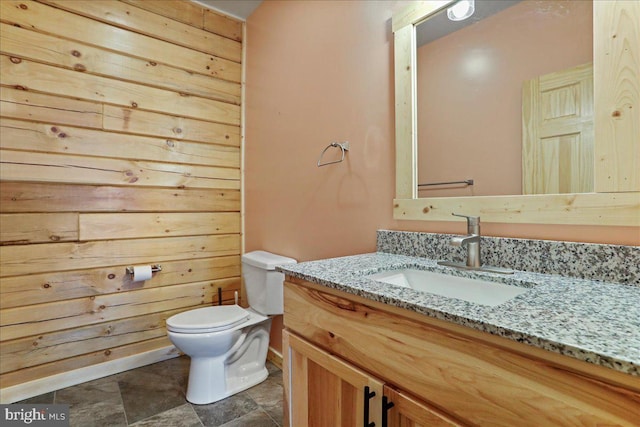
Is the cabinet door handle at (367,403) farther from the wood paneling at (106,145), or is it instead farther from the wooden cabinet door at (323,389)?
the wood paneling at (106,145)

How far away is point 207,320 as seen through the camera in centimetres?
182

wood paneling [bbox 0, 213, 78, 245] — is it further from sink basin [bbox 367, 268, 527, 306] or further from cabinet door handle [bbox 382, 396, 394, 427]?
cabinet door handle [bbox 382, 396, 394, 427]

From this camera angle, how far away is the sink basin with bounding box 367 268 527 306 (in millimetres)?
982

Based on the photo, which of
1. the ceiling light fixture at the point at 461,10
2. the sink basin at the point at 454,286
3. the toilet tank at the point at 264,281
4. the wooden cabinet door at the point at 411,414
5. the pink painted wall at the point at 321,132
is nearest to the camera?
the wooden cabinet door at the point at 411,414

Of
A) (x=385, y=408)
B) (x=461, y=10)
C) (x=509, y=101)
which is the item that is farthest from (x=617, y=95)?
(x=385, y=408)

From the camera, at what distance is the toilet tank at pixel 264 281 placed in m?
1.96

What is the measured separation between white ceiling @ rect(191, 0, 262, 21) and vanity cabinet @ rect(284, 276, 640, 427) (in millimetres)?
2176

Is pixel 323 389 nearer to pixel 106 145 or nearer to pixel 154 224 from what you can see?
pixel 154 224

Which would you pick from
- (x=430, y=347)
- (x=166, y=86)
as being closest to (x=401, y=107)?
(x=430, y=347)

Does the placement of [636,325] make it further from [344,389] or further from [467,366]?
[344,389]

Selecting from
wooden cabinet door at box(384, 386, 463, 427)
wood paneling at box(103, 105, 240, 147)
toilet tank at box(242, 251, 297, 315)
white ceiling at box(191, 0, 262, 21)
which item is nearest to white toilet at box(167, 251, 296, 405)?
toilet tank at box(242, 251, 297, 315)

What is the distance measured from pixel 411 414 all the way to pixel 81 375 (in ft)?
6.92

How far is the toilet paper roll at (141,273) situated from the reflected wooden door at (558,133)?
6.94ft

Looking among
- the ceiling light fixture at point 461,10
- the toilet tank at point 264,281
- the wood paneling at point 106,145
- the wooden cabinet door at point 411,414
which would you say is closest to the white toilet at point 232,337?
the toilet tank at point 264,281
